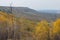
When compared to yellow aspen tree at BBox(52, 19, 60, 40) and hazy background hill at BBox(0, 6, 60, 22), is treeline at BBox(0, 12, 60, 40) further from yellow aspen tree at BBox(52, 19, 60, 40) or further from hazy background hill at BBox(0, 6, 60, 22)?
hazy background hill at BBox(0, 6, 60, 22)

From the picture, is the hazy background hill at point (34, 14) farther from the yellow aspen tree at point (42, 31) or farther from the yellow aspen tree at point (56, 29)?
the yellow aspen tree at point (42, 31)

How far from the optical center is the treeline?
16.5 metres

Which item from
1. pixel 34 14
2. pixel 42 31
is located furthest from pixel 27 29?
pixel 34 14

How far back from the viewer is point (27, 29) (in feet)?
57.6

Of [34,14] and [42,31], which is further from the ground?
[34,14]

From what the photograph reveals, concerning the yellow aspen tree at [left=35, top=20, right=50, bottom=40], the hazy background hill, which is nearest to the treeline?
the yellow aspen tree at [left=35, top=20, right=50, bottom=40]

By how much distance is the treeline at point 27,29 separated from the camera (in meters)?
16.5

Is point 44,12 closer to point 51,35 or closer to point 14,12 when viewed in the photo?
A: point 51,35

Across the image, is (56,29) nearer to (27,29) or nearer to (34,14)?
(27,29)

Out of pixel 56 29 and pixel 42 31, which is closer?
pixel 42 31

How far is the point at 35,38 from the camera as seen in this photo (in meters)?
16.8

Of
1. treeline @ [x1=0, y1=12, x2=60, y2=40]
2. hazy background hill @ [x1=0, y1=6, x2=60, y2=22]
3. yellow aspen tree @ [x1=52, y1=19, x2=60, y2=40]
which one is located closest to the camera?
treeline @ [x1=0, y1=12, x2=60, y2=40]

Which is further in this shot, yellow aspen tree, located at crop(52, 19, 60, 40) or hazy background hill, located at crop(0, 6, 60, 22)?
hazy background hill, located at crop(0, 6, 60, 22)

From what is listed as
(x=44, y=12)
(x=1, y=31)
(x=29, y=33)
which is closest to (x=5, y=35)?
(x=1, y=31)
